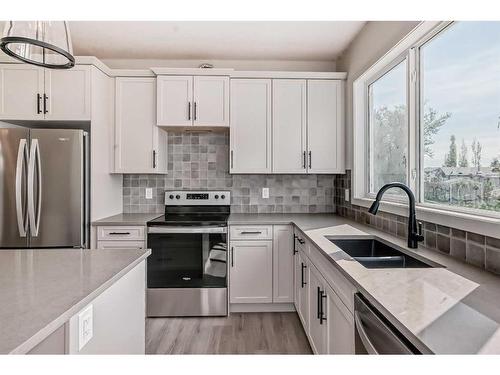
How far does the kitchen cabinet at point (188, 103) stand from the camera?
10.5 ft

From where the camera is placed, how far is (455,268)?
1454mm

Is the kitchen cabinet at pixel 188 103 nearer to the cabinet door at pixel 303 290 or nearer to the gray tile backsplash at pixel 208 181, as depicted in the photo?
the gray tile backsplash at pixel 208 181

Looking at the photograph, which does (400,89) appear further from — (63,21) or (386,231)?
(63,21)

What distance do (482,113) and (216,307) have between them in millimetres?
2462

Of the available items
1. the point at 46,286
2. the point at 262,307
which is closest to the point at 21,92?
the point at 46,286

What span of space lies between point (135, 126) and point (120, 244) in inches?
45.3

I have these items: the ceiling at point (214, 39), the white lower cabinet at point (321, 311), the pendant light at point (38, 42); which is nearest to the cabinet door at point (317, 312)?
the white lower cabinet at point (321, 311)

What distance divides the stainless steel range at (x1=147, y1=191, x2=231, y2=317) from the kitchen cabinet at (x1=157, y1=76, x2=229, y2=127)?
Result: 3.25 feet

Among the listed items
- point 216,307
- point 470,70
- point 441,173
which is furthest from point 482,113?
point 216,307

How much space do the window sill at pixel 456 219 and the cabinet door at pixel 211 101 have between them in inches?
70.0

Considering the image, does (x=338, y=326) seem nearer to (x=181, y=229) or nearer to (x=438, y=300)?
(x=438, y=300)

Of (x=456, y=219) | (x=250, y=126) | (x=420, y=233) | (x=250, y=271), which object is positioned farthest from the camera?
(x=250, y=126)

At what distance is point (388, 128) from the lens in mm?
2662

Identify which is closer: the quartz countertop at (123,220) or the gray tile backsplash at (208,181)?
the quartz countertop at (123,220)
